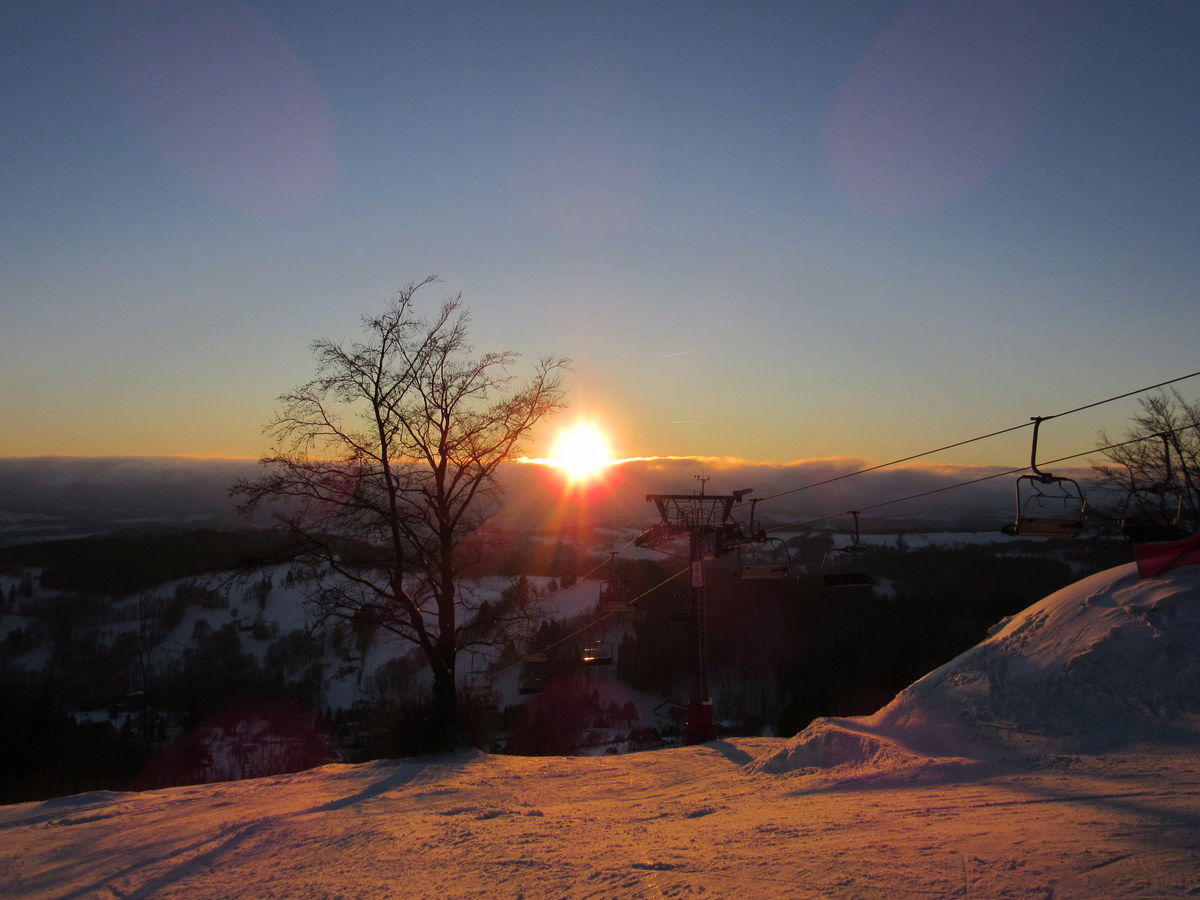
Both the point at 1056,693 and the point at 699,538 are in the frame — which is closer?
the point at 1056,693

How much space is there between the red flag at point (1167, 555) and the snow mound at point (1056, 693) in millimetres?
174

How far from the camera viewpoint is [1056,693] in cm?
1191

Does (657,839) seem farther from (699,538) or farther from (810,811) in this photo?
(699,538)

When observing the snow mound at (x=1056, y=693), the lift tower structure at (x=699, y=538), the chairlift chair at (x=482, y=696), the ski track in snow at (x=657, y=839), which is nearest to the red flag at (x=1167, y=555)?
the snow mound at (x=1056, y=693)

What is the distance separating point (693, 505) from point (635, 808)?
13.6 metres

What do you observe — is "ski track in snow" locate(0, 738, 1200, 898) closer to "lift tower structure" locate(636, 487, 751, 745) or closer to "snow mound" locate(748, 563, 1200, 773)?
"snow mound" locate(748, 563, 1200, 773)

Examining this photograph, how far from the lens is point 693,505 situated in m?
23.1

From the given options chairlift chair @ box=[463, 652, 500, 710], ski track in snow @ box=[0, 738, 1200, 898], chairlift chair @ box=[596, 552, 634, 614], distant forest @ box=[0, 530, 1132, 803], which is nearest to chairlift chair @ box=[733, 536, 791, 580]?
chairlift chair @ box=[596, 552, 634, 614]

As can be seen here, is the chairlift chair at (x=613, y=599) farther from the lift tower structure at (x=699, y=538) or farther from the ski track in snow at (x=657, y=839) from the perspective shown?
the ski track in snow at (x=657, y=839)

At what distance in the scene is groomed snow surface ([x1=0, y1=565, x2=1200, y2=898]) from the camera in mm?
5887

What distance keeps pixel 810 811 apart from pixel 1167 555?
9.18m

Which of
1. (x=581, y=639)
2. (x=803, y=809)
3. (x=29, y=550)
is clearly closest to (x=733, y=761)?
(x=803, y=809)

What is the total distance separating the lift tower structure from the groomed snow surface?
6.96m

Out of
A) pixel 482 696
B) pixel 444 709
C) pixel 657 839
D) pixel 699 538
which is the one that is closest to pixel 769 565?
pixel 699 538
